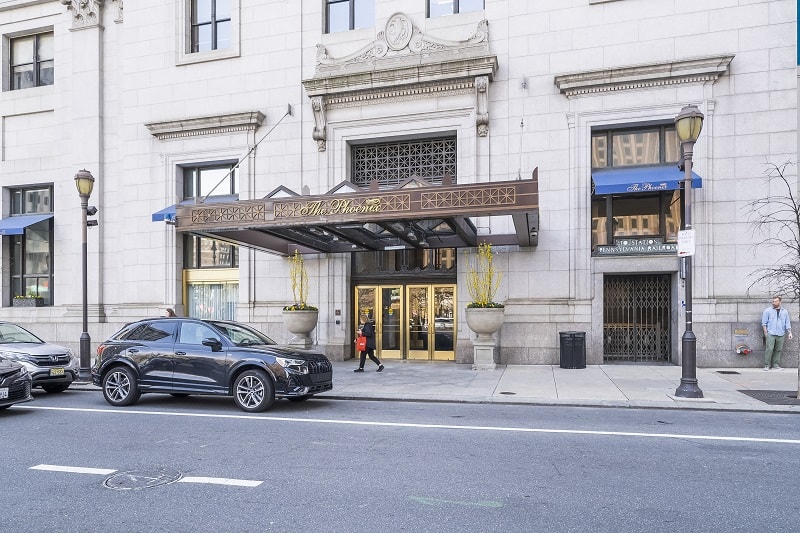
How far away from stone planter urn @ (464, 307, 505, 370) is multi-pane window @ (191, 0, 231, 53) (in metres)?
12.6

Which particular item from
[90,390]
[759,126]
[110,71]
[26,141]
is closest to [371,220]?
[90,390]

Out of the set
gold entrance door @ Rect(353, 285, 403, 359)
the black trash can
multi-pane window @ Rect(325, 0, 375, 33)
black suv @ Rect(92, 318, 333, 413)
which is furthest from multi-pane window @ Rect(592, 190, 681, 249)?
black suv @ Rect(92, 318, 333, 413)

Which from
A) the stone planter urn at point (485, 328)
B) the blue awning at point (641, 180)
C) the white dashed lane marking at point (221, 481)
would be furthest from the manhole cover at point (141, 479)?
the blue awning at point (641, 180)

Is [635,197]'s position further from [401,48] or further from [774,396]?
[401,48]

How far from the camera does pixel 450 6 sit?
17.2 metres

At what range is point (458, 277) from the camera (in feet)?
54.2

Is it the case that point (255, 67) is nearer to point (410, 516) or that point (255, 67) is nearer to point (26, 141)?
point (26, 141)

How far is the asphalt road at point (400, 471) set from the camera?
4.73 m

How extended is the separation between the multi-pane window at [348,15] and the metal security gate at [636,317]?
11.0 meters

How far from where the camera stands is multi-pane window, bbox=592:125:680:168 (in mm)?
15555

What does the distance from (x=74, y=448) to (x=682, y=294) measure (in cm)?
1412

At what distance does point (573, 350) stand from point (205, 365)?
946 cm

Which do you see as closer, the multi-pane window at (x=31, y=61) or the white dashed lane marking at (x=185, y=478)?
the white dashed lane marking at (x=185, y=478)

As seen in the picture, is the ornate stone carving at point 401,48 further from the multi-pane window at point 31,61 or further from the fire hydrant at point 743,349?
the multi-pane window at point 31,61
